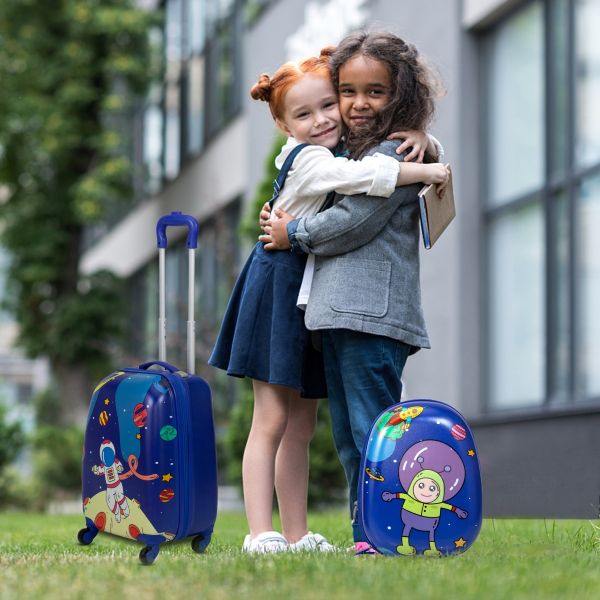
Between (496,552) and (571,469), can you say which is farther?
(571,469)

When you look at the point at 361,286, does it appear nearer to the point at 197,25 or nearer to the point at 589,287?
the point at 589,287

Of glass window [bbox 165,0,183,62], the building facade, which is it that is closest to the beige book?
the building facade

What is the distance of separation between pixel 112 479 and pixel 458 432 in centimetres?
111

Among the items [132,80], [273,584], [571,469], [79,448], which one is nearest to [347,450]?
[273,584]

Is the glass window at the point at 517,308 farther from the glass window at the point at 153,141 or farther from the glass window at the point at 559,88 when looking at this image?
the glass window at the point at 153,141

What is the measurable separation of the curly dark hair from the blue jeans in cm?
61

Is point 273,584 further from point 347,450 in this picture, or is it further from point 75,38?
point 75,38

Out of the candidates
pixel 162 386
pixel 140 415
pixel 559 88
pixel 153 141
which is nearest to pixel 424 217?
pixel 162 386

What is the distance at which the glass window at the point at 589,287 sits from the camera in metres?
8.48

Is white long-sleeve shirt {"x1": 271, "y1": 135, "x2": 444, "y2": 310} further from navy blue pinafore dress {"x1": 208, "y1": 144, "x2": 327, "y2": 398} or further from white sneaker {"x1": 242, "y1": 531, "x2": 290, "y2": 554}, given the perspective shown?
white sneaker {"x1": 242, "y1": 531, "x2": 290, "y2": 554}

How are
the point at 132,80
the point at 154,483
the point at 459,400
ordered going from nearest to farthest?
the point at 154,483
the point at 459,400
the point at 132,80

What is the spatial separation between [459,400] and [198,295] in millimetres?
8390

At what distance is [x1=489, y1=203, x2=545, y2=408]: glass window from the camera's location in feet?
30.5

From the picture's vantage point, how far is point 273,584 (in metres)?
3.14
